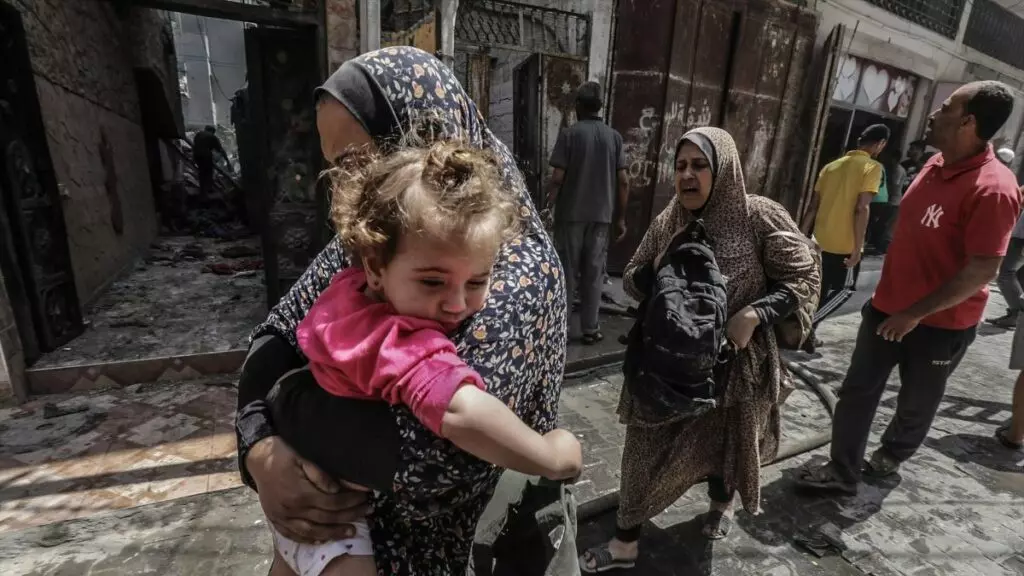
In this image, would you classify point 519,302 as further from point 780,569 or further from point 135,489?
point 135,489

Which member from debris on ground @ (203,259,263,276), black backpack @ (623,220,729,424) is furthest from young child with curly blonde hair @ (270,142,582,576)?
debris on ground @ (203,259,263,276)

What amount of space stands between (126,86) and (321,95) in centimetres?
829

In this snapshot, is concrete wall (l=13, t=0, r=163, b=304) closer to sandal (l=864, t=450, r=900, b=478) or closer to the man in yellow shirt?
sandal (l=864, t=450, r=900, b=478)

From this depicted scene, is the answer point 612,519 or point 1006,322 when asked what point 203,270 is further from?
point 1006,322

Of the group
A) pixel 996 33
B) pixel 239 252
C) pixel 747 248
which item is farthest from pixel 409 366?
pixel 996 33

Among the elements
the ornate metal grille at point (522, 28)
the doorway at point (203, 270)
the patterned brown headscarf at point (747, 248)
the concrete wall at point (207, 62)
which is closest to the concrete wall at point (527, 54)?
the ornate metal grille at point (522, 28)

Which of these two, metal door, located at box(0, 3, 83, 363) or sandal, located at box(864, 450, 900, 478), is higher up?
metal door, located at box(0, 3, 83, 363)

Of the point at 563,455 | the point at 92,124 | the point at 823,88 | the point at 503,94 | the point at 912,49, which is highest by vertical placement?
the point at 912,49

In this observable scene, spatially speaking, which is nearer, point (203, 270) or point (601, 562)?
point (601, 562)

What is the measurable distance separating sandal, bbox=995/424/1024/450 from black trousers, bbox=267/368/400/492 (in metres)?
4.57

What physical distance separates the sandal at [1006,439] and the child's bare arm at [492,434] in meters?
4.33

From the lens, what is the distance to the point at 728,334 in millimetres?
1963

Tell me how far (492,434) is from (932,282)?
272 centimetres

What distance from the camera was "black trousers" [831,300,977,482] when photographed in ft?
8.40
